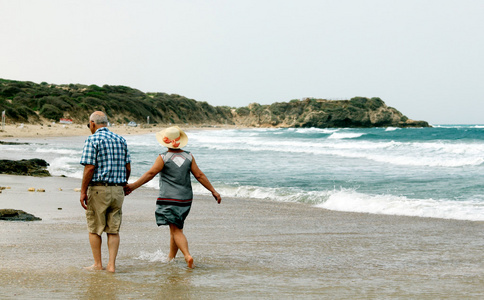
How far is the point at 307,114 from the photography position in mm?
137125

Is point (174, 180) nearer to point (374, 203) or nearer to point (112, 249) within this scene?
point (112, 249)

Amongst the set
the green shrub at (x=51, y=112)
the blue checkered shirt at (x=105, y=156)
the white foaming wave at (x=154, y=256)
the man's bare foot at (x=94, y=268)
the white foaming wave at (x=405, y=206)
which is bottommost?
the white foaming wave at (x=405, y=206)

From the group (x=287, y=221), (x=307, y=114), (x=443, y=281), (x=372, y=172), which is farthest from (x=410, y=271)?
(x=307, y=114)

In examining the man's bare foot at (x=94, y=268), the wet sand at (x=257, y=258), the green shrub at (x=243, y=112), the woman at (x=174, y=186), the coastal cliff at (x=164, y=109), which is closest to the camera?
the wet sand at (x=257, y=258)

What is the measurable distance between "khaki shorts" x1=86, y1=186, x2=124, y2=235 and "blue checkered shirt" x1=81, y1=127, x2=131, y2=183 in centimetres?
10

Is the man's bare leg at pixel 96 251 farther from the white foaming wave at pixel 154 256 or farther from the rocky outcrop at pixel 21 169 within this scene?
the rocky outcrop at pixel 21 169

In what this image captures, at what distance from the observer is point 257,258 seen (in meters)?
5.90

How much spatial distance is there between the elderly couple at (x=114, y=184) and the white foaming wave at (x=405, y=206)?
5231 mm

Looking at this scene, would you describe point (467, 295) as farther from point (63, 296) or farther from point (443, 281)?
point (63, 296)

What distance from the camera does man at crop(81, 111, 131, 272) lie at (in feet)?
16.7

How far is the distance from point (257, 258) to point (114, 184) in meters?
1.80

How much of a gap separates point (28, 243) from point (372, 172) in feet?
45.5

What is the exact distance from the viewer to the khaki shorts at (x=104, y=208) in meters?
5.12

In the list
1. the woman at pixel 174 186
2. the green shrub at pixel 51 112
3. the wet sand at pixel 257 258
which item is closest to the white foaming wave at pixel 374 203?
the wet sand at pixel 257 258
